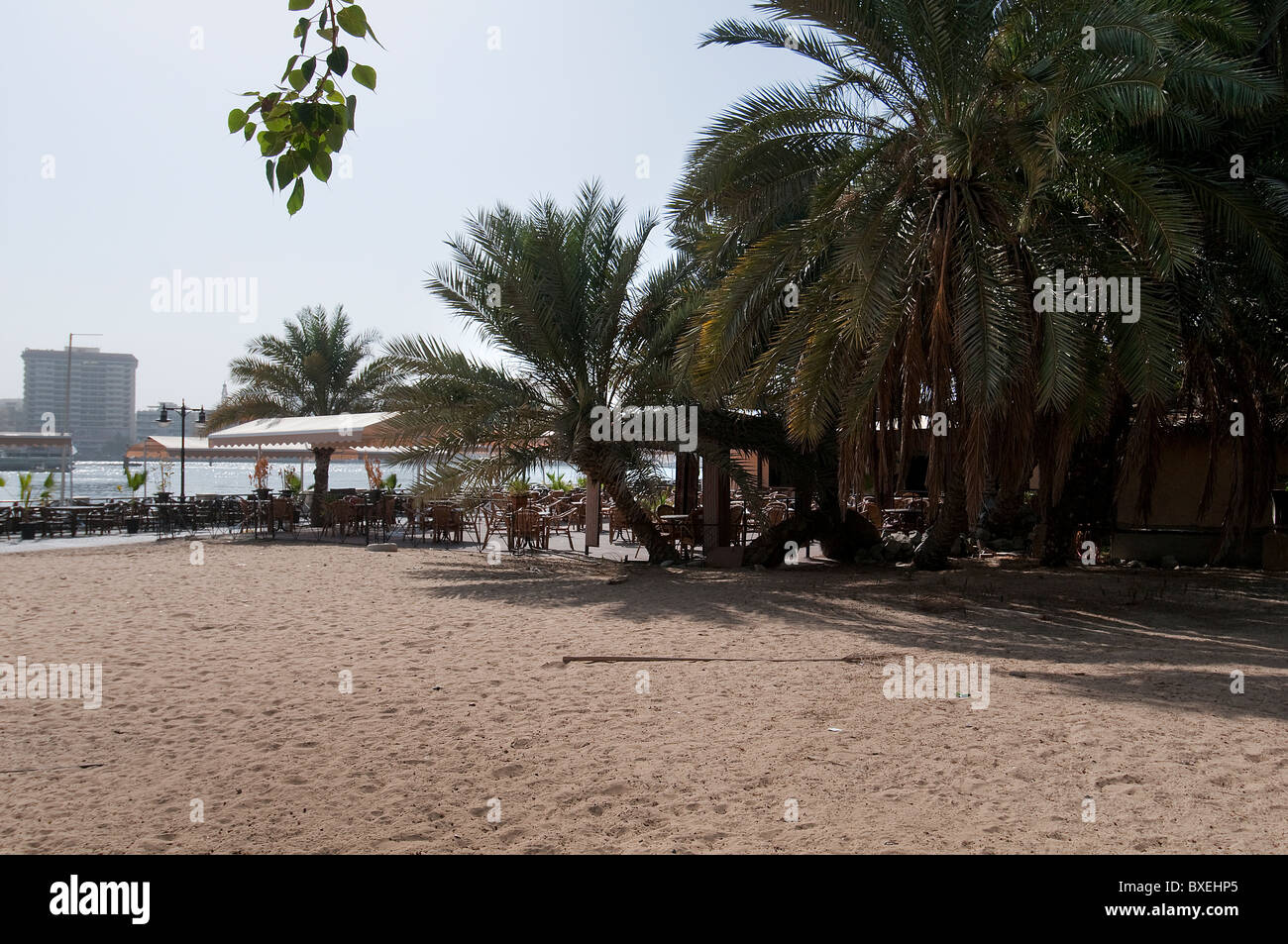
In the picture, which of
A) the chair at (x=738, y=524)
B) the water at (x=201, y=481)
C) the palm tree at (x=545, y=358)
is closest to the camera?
the palm tree at (x=545, y=358)

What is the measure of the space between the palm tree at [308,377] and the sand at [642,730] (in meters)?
13.3

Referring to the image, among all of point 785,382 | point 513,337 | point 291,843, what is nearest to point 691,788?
point 291,843

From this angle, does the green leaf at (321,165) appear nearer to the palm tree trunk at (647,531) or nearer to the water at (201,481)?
the palm tree trunk at (647,531)

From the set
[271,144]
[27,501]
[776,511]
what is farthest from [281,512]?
[271,144]

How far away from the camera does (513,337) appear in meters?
14.1

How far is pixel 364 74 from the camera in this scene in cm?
328

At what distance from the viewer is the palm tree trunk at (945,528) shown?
11.7 m

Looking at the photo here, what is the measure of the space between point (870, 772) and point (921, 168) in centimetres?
721

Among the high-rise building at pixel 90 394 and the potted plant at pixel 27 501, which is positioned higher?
the high-rise building at pixel 90 394

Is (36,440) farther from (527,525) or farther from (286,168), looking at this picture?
(286,168)

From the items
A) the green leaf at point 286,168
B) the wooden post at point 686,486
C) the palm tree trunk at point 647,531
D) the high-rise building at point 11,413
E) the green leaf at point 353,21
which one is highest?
the high-rise building at point 11,413

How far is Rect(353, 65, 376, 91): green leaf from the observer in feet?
10.8

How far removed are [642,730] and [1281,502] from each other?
12.7 m

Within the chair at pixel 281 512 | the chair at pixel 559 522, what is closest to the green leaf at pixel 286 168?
the chair at pixel 559 522
